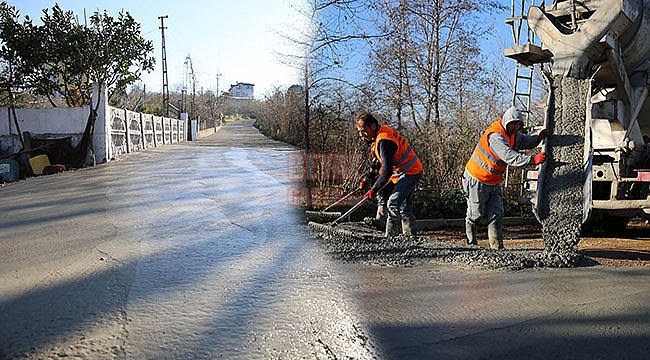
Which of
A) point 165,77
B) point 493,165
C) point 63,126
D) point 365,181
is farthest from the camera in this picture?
point 165,77

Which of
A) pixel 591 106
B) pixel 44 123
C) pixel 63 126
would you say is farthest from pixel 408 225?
pixel 44 123

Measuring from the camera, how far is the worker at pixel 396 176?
5570 mm

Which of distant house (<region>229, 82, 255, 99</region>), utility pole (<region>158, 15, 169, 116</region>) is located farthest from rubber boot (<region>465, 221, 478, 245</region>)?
distant house (<region>229, 82, 255, 99</region>)

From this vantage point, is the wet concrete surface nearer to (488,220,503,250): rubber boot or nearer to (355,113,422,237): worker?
(355,113,422,237): worker

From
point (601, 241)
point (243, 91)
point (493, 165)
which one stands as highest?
point (243, 91)

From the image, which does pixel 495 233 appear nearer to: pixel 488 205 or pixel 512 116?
pixel 488 205

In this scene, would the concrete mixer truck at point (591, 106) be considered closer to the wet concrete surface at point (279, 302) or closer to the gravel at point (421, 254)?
the gravel at point (421, 254)

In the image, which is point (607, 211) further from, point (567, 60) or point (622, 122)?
point (567, 60)

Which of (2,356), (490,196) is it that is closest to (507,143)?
(490,196)

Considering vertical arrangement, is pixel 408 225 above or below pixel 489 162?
below

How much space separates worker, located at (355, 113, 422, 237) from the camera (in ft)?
18.3

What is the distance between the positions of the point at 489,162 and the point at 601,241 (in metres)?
3.08

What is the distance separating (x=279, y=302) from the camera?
138 inches

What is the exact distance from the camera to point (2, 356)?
2676 mm
